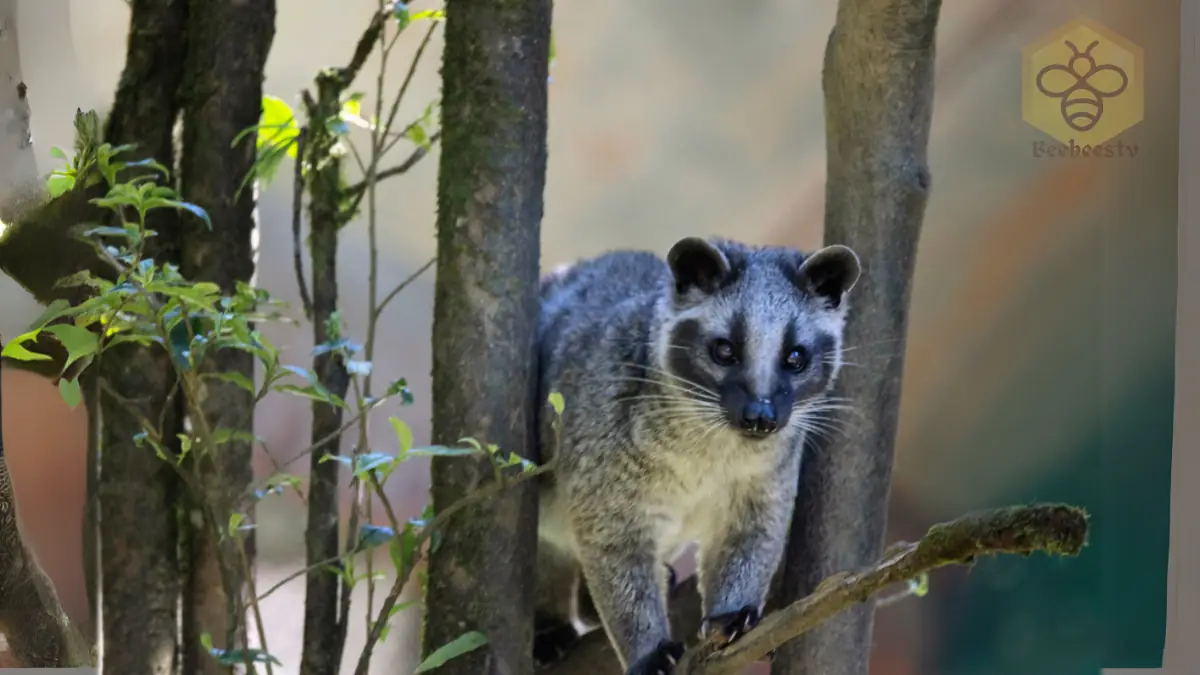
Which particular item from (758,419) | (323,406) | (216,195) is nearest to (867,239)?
(758,419)

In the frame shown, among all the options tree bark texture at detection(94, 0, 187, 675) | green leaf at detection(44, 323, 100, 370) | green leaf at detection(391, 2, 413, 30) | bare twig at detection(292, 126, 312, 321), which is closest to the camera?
green leaf at detection(44, 323, 100, 370)

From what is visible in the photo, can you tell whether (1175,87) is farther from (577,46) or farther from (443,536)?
(443,536)

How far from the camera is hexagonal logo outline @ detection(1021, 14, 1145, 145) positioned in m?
2.60

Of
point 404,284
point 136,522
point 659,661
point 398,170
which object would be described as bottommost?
point 659,661

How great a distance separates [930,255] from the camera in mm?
2961

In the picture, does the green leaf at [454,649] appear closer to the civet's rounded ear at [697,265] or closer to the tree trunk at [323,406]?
the tree trunk at [323,406]

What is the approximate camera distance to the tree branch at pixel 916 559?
1270 millimetres

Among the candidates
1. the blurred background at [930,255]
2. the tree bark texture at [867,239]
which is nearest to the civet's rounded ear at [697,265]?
the tree bark texture at [867,239]

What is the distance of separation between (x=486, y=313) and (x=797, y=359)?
→ 0.61 meters

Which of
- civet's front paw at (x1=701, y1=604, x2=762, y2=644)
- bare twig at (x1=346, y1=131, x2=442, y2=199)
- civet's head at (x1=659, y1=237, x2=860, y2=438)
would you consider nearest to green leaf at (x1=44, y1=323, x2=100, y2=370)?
bare twig at (x1=346, y1=131, x2=442, y2=199)

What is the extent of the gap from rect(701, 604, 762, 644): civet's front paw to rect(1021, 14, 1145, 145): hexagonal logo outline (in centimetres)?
136

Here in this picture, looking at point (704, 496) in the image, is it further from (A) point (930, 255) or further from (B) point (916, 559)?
(A) point (930, 255)

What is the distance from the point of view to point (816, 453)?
228 cm

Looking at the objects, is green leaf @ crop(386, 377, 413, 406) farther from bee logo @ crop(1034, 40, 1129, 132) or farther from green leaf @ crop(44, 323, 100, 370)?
bee logo @ crop(1034, 40, 1129, 132)
